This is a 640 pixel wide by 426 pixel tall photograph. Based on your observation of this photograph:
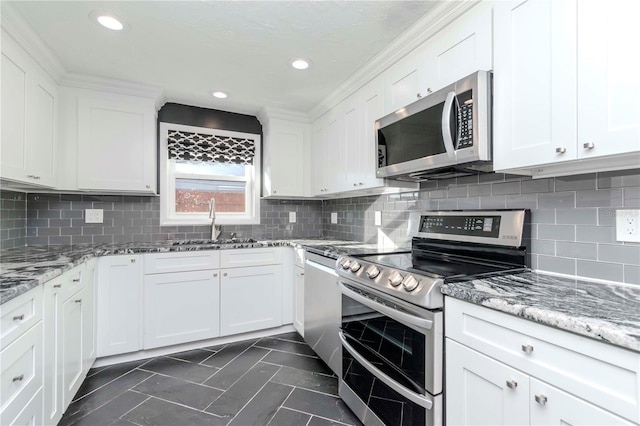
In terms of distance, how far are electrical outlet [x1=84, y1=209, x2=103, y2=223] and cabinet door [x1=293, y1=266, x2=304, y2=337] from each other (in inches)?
73.8

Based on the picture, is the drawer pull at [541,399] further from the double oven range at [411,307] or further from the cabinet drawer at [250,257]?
the cabinet drawer at [250,257]

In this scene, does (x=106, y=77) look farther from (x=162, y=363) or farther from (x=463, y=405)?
(x=463, y=405)

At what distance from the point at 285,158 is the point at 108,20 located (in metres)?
1.84

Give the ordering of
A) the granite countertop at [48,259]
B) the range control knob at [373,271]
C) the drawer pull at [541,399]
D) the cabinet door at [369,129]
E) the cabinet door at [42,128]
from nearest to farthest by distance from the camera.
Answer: the drawer pull at [541,399]
the granite countertop at [48,259]
the range control knob at [373,271]
the cabinet door at [42,128]
the cabinet door at [369,129]

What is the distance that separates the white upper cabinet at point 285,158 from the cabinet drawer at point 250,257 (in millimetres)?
697

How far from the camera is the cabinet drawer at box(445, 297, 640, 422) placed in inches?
29.5

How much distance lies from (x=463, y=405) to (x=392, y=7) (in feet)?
6.44

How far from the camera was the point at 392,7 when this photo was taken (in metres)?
1.64

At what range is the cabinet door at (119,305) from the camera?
2.28 m

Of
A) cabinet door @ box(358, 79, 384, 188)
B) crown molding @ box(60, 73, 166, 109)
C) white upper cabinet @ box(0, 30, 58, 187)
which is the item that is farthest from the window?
cabinet door @ box(358, 79, 384, 188)

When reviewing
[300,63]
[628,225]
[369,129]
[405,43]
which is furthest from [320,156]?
[628,225]

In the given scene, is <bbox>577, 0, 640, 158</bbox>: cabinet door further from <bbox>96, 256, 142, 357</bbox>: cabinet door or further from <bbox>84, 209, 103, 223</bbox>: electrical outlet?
<bbox>84, 209, 103, 223</bbox>: electrical outlet

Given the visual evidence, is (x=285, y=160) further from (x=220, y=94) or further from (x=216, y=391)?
(x=216, y=391)

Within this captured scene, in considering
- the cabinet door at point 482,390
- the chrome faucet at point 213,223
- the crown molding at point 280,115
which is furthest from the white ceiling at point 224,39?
the cabinet door at point 482,390
